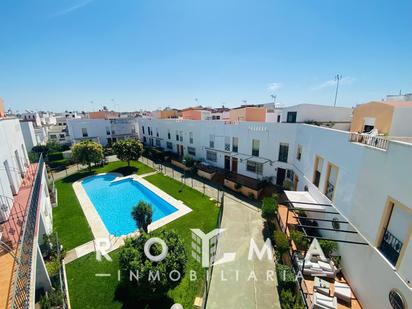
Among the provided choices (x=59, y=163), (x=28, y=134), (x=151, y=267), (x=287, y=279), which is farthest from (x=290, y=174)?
(x=28, y=134)

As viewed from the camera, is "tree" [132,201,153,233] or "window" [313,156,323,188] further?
"window" [313,156,323,188]

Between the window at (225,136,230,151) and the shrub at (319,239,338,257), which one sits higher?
the window at (225,136,230,151)

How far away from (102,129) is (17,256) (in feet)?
128

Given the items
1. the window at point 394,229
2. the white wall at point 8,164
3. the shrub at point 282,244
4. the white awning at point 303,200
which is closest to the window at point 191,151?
the white awning at point 303,200

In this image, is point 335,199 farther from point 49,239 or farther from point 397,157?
point 49,239

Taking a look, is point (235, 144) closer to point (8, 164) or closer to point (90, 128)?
point (8, 164)

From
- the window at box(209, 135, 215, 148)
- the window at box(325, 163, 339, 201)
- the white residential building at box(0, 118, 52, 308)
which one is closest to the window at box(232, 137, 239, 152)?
the window at box(209, 135, 215, 148)

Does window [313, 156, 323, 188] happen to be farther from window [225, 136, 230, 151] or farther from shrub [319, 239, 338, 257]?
window [225, 136, 230, 151]

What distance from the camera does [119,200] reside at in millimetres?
19719

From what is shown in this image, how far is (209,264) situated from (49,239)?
9.22 m

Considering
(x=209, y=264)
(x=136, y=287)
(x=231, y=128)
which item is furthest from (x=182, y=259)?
(x=231, y=128)

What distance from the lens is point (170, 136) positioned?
34.8m

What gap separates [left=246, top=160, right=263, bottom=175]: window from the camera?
21.3 m

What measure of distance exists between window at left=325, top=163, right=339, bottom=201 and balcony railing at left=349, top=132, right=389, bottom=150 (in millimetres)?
2114
